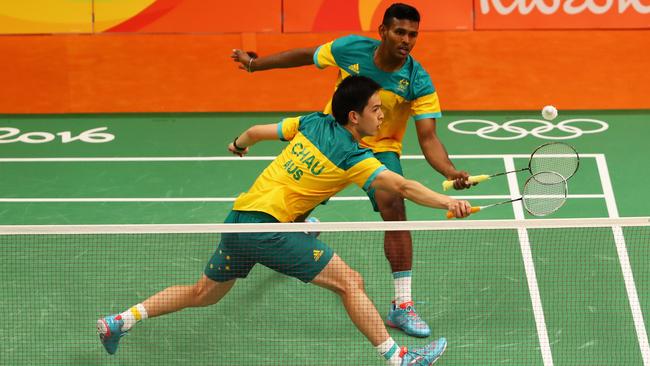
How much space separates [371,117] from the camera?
6.48 meters

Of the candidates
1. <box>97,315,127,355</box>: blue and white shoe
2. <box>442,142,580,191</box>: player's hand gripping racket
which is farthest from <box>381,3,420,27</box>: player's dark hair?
<box>97,315,127,355</box>: blue and white shoe

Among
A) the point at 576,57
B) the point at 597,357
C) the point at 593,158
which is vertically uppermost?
the point at 576,57

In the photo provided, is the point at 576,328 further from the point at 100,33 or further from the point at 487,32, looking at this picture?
the point at 100,33

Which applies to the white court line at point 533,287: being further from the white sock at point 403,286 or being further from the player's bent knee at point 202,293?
the player's bent knee at point 202,293

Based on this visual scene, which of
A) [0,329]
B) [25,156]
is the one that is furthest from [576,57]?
[0,329]

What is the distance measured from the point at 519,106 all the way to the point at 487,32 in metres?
0.82

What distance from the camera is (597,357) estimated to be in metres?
7.09

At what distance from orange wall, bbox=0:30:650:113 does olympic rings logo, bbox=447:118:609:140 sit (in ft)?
0.92

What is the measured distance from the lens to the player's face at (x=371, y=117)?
6.46m

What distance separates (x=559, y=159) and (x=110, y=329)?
3615 mm

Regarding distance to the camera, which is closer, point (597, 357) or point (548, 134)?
point (597, 357)

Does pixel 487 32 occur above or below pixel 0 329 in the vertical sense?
above

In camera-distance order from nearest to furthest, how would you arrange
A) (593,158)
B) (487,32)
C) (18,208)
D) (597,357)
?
(597,357) < (18,208) < (593,158) < (487,32)

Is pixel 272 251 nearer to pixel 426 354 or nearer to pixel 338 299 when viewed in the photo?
pixel 426 354
